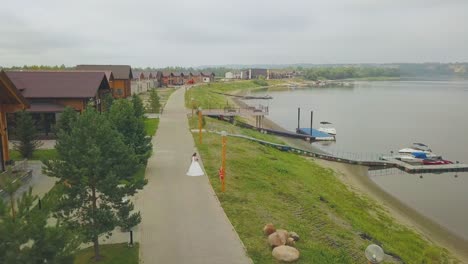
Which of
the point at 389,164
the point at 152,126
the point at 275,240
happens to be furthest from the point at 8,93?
the point at 389,164

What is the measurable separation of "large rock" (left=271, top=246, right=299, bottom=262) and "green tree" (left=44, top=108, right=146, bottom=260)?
501cm

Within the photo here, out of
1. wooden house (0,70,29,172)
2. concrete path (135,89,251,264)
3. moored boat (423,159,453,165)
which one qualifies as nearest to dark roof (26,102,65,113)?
wooden house (0,70,29,172)

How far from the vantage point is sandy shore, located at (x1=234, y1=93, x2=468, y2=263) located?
22.5 meters

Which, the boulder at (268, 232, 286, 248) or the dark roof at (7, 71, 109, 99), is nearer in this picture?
the boulder at (268, 232, 286, 248)

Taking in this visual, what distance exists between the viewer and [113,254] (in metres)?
13.7

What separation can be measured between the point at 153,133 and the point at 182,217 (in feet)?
71.9

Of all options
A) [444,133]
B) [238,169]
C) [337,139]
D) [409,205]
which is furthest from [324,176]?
[444,133]

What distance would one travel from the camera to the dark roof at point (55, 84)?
1353 inches

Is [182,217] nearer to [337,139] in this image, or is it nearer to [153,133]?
[153,133]

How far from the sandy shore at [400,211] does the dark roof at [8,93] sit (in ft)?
77.3

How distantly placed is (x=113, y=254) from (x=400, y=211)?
20711 millimetres

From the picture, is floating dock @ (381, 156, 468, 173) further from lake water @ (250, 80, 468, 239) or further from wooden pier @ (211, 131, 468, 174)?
lake water @ (250, 80, 468, 239)

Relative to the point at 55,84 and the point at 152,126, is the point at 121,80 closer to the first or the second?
the point at 152,126

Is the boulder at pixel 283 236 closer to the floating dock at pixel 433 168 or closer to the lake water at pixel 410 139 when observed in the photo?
the lake water at pixel 410 139
